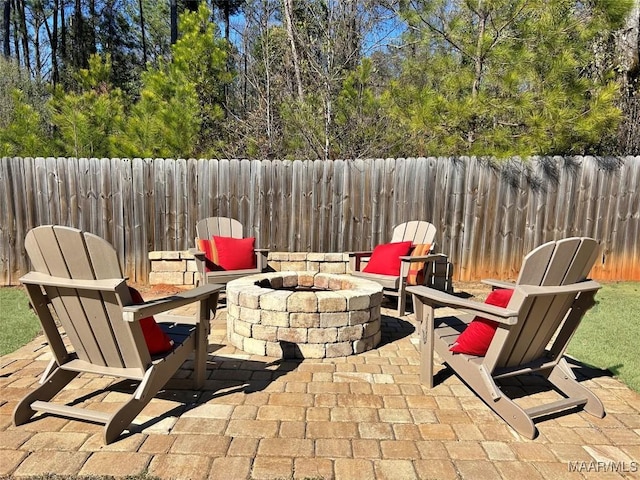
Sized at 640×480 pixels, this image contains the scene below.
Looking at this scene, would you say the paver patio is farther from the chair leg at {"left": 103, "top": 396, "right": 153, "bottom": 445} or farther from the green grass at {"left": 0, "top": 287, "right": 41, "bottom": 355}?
the green grass at {"left": 0, "top": 287, "right": 41, "bottom": 355}

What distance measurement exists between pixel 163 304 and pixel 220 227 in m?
3.02

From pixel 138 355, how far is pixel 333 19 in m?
6.09

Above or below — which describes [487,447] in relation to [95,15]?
below

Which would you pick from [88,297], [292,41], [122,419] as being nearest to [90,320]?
[88,297]

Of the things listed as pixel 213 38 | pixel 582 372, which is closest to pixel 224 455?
pixel 582 372

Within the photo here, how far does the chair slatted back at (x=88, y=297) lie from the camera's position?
1866 millimetres

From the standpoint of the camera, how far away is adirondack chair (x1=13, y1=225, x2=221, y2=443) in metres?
1.88

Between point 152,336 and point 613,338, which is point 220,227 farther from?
point 613,338

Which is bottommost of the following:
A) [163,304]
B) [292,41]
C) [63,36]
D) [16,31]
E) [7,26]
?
[163,304]

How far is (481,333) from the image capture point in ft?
7.45

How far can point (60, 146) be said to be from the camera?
7.65 meters

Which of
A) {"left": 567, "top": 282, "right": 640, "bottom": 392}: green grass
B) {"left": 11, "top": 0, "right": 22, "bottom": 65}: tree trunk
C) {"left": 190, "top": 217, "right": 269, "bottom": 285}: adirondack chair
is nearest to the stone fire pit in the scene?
{"left": 190, "top": 217, "right": 269, "bottom": 285}: adirondack chair

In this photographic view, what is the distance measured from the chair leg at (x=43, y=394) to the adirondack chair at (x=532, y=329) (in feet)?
6.72

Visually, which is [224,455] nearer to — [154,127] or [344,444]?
[344,444]
